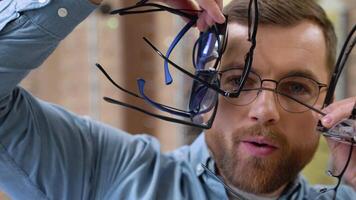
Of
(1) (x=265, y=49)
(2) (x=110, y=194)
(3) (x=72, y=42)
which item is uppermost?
(1) (x=265, y=49)

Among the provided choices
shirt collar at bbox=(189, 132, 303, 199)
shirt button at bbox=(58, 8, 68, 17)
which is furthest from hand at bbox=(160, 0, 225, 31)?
shirt collar at bbox=(189, 132, 303, 199)

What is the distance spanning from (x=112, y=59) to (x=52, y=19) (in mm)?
1214

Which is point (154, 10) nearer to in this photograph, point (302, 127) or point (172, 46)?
point (172, 46)

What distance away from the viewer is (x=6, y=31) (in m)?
0.74

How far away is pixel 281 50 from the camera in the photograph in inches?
35.0

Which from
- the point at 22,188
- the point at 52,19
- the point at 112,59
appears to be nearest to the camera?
the point at 52,19

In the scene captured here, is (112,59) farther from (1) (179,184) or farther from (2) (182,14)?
A: (2) (182,14)

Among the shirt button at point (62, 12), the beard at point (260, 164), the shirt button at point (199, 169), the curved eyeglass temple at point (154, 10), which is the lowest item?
the shirt button at point (199, 169)

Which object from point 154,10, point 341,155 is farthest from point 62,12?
point 341,155

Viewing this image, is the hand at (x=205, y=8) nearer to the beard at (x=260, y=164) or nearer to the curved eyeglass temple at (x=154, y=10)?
the curved eyeglass temple at (x=154, y=10)

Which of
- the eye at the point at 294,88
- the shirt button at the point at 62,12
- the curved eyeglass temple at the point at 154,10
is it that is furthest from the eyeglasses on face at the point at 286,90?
the shirt button at the point at 62,12

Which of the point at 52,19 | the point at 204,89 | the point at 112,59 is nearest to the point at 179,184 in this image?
the point at 204,89

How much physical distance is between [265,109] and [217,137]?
116 mm

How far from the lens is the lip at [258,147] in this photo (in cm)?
87
